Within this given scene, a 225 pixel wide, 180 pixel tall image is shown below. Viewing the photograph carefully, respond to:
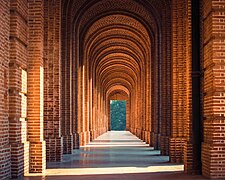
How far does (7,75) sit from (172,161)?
7.30 meters

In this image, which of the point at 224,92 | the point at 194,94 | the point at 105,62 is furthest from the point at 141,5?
the point at 105,62

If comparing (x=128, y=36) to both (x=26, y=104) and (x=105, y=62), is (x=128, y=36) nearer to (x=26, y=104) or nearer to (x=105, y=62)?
(x=105, y=62)

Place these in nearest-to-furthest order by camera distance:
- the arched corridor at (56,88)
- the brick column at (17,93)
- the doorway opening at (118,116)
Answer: the arched corridor at (56,88)
the brick column at (17,93)
the doorway opening at (118,116)

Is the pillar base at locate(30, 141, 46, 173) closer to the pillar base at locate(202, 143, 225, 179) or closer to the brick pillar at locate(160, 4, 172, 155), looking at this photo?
the pillar base at locate(202, 143, 225, 179)

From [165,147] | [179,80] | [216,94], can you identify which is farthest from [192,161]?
[165,147]

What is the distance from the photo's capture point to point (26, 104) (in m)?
13.1

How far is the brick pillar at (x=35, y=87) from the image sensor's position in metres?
13.2

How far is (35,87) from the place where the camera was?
13312mm

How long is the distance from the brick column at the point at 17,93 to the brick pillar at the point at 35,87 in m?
0.53

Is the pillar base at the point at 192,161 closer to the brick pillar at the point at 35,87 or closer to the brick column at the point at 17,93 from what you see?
the brick pillar at the point at 35,87

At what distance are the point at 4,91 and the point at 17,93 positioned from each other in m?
0.66

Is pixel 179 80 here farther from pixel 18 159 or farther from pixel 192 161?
pixel 18 159

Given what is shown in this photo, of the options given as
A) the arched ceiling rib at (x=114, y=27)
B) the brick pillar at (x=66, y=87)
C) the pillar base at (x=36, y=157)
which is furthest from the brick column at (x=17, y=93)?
the arched ceiling rib at (x=114, y=27)

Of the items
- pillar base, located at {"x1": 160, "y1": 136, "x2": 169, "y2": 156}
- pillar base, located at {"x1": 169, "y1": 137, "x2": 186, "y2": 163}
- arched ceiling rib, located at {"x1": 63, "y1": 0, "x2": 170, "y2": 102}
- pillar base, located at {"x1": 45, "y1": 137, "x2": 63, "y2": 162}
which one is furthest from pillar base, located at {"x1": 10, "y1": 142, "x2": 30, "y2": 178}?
arched ceiling rib, located at {"x1": 63, "y1": 0, "x2": 170, "y2": 102}
